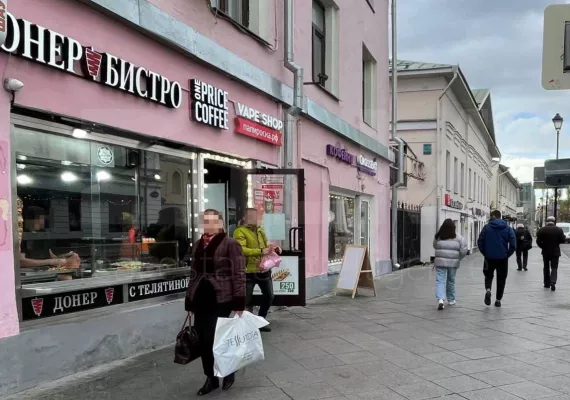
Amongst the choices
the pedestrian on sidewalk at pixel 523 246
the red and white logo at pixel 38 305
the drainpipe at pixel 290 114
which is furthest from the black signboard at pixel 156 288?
the pedestrian on sidewalk at pixel 523 246

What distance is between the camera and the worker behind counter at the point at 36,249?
4.74 metres

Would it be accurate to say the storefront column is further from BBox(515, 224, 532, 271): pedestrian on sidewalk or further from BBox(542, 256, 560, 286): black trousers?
BBox(515, 224, 532, 271): pedestrian on sidewalk

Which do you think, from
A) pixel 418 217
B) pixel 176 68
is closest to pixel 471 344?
pixel 176 68

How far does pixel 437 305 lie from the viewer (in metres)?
8.77

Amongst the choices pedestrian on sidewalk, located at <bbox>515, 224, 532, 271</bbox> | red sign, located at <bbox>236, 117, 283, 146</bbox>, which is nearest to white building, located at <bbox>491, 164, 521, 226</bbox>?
pedestrian on sidewalk, located at <bbox>515, 224, 532, 271</bbox>

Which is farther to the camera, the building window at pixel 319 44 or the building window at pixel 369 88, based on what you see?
the building window at pixel 369 88

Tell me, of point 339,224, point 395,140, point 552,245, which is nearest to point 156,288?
point 339,224

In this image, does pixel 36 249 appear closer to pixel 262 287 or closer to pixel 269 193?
pixel 262 287

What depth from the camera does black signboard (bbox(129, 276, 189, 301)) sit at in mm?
5746

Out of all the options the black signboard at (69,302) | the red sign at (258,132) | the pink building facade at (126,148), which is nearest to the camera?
the pink building facade at (126,148)

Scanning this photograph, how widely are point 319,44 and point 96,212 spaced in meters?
6.72

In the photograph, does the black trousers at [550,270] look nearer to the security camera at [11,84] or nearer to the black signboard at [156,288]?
the black signboard at [156,288]

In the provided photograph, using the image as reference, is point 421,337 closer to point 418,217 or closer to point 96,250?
point 96,250

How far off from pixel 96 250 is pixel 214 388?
7.29 feet
